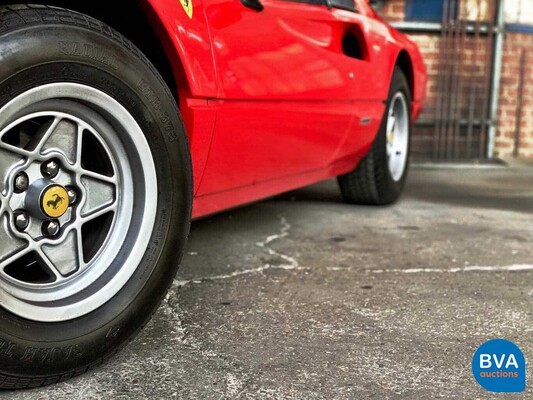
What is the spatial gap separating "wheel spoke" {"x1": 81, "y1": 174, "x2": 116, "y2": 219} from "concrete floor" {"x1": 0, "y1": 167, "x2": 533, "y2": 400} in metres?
0.38

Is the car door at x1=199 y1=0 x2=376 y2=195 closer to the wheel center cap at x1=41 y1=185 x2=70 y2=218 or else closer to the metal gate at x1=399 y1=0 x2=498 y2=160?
the wheel center cap at x1=41 y1=185 x2=70 y2=218

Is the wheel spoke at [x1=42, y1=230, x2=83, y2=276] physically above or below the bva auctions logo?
above

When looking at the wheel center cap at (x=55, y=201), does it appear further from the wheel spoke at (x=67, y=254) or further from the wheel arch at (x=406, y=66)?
the wheel arch at (x=406, y=66)

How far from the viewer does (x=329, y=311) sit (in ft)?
6.84

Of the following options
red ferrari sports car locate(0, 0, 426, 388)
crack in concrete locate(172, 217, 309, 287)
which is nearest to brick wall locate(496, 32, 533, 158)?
crack in concrete locate(172, 217, 309, 287)

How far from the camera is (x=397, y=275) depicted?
99.5 inches

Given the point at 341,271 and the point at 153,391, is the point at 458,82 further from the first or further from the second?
the point at 153,391

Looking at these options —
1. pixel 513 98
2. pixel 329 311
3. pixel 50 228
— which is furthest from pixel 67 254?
pixel 513 98

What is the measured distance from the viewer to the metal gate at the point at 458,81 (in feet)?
21.7

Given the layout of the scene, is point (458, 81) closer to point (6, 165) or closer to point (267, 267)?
point (267, 267)

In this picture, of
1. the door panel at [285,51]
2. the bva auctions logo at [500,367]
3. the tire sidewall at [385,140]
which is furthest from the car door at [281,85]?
the bva auctions logo at [500,367]

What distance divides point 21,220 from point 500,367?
1.21m

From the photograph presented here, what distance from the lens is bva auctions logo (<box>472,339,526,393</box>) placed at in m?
1.57

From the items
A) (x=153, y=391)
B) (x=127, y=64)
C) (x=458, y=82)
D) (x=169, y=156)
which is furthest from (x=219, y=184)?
(x=458, y=82)
